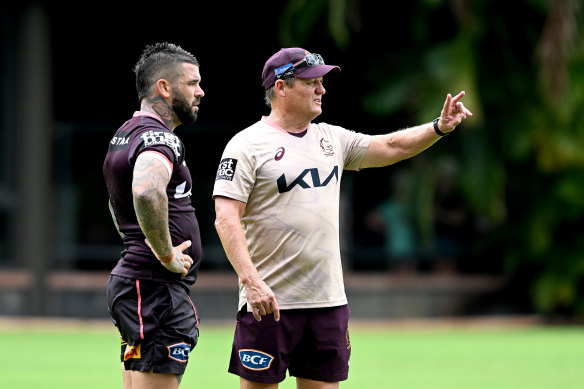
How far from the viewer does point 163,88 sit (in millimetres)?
5875

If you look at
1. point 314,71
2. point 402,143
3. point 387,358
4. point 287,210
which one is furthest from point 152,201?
point 387,358

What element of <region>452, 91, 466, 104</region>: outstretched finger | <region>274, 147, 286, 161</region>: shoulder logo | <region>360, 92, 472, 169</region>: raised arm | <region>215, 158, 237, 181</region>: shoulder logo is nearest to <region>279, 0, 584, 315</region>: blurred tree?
<region>360, 92, 472, 169</region>: raised arm

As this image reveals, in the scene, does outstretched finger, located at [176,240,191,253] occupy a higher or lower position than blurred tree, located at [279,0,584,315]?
lower

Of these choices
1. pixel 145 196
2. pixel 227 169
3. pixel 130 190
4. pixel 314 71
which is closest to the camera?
pixel 145 196

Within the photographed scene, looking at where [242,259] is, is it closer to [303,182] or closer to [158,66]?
[303,182]

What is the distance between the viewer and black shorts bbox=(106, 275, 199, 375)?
5613mm

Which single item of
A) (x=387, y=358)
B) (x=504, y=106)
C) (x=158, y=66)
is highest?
(x=504, y=106)

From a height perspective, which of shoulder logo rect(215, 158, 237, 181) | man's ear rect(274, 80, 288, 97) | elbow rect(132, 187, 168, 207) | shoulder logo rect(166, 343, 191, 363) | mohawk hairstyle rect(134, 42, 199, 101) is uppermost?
mohawk hairstyle rect(134, 42, 199, 101)

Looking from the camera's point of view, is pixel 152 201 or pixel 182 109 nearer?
pixel 152 201

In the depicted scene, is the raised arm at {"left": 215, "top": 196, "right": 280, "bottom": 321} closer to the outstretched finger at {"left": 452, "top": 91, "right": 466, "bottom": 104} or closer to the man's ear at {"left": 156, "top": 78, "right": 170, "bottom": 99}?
the man's ear at {"left": 156, "top": 78, "right": 170, "bottom": 99}

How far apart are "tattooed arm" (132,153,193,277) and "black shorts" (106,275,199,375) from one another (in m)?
0.26

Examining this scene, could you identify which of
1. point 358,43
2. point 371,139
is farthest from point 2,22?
point 371,139

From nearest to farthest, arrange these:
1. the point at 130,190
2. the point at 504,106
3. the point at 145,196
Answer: the point at 145,196 < the point at 130,190 < the point at 504,106

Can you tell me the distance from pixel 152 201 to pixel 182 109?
0.71m
